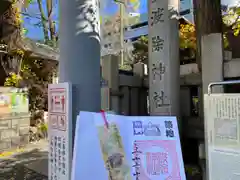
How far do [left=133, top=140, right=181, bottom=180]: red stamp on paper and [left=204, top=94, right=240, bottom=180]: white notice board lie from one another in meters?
0.51

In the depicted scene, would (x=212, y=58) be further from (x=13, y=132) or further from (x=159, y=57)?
(x=13, y=132)

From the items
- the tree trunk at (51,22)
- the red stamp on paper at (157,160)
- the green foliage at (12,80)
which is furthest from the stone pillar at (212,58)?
the tree trunk at (51,22)

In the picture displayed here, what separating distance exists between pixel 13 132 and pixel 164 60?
6821mm

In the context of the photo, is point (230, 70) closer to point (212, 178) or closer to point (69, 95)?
point (212, 178)

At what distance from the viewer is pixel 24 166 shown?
7.09 m

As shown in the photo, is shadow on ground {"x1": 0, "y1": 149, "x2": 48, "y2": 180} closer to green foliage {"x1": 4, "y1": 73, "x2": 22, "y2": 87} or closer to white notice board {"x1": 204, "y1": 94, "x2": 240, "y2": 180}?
green foliage {"x1": 4, "y1": 73, "x2": 22, "y2": 87}

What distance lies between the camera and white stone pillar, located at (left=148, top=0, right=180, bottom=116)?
5142 millimetres

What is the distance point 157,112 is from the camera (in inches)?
207

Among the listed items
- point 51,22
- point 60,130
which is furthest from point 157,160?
point 51,22

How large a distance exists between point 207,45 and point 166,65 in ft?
3.64

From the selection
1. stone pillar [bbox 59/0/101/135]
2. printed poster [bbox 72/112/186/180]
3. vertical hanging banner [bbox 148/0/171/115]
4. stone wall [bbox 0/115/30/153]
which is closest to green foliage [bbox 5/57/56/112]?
stone wall [bbox 0/115/30/153]

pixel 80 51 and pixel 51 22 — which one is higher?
pixel 51 22

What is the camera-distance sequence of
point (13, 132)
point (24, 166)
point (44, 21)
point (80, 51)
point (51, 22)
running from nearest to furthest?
1. point (80, 51)
2. point (24, 166)
3. point (13, 132)
4. point (51, 22)
5. point (44, 21)

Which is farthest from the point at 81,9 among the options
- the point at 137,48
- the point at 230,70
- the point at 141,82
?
the point at 137,48
